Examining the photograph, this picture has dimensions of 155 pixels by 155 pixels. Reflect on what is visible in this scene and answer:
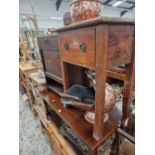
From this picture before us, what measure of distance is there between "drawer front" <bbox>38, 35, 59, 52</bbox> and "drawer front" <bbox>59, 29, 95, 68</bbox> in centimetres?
14

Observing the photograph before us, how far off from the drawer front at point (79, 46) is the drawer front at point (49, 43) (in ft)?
0.45

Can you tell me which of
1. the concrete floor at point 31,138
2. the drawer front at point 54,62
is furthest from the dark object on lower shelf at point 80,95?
the concrete floor at point 31,138

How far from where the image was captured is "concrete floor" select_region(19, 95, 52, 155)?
4.88 ft

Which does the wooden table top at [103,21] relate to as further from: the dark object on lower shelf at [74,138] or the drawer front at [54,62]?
the dark object on lower shelf at [74,138]

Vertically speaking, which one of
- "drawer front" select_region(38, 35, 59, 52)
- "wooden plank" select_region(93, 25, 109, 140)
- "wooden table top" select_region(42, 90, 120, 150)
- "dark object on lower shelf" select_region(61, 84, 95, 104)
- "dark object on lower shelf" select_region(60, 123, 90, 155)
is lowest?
"dark object on lower shelf" select_region(60, 123, 90, 155)

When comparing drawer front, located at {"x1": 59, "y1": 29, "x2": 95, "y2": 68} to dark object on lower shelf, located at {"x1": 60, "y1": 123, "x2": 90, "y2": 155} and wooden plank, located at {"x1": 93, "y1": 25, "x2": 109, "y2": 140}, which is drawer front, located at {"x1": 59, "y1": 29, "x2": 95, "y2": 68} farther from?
dark object on lower shelf, located at {"x1": 60, "y1": 123, "x2": 90, "y2": 155}

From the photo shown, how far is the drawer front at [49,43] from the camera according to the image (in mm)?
820

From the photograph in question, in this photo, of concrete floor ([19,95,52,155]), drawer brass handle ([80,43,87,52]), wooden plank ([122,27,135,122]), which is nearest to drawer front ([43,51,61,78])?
drawer brass handle ([80,43,87,52])

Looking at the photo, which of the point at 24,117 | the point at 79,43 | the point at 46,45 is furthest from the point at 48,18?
the point at 79,43

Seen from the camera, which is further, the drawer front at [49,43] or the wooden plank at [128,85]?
the drawer front at [49,43]

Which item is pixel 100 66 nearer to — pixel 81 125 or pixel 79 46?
pixel 79 46

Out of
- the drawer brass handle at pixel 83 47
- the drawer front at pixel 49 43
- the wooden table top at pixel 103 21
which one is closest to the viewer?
the wooden table top at pixel 103 21
